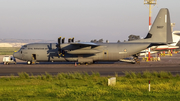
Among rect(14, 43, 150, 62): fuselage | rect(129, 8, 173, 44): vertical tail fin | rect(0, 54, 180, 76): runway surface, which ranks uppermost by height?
rect(129, 8, 173, 44): vertical tail fin

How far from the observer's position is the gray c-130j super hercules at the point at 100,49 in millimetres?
32688

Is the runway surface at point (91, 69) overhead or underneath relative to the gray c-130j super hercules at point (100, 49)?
underneath

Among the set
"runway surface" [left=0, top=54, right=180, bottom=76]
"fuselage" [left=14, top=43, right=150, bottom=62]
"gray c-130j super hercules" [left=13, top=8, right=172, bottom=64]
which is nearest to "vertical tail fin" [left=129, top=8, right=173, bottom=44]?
"gray c-130j super hercules" [left=13, top=8, right=172, bottom=64]

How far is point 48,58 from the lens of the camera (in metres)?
34.5

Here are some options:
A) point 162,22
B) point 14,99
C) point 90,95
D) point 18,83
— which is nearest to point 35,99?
point 14,99

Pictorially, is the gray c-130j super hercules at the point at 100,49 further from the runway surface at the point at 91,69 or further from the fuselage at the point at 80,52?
the runway surface at the point at 91,69

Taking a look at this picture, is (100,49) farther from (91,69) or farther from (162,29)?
(162,29)

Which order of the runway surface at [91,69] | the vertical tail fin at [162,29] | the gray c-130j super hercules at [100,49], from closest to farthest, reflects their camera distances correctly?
the runway surface at [91,69] → the gray c-130j super hercules at [100,49] → the vertical tail fin at [162,29]

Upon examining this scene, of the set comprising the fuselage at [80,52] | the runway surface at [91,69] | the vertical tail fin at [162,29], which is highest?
the vertical tail fin at [162,29]

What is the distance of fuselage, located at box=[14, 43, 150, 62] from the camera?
32.7 meters

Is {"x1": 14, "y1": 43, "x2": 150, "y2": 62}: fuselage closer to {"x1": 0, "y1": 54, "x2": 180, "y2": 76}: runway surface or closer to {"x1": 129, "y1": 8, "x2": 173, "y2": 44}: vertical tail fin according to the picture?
{"x1": 0, "y1": 54, "x2": 180, "y2": 76}: runway surface

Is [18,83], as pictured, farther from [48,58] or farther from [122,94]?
[48,58]

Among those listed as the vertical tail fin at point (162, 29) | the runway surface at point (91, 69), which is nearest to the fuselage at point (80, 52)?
the runway surface at point (91, 69)

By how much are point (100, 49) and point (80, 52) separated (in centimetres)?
315
